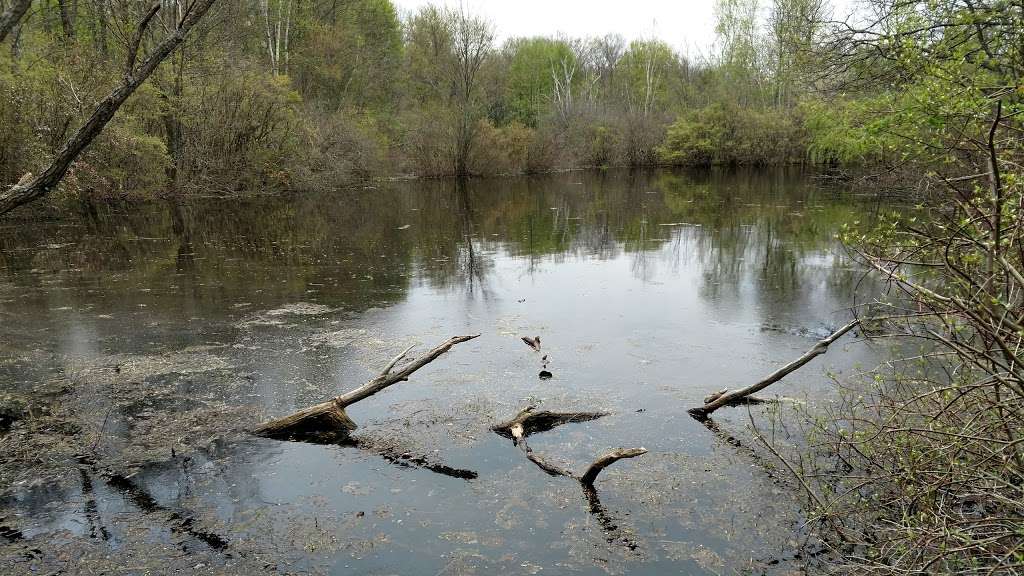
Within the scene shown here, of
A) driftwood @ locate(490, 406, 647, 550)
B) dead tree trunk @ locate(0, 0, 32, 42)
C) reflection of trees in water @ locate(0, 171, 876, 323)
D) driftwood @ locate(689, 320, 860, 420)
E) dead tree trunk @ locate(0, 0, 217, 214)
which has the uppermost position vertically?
dead tree trunk @ locate(0, 0, 32, 42)

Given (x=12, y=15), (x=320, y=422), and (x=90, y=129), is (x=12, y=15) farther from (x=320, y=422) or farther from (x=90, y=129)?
(x=320, y=422)

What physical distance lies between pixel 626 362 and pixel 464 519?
3.16 meters

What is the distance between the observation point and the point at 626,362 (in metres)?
6.80

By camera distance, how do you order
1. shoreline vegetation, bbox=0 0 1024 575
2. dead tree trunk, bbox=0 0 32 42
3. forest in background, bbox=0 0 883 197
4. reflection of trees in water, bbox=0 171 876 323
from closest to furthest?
shoreline vegetation, bbox=0 0 1024 575
dead tree trunk, bbox=0 0 32 42
reflection of trees in water, bbox=0 171 876 323
forest in background, bbox=0 0 883 197

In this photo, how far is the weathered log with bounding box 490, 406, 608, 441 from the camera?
17.2 ft

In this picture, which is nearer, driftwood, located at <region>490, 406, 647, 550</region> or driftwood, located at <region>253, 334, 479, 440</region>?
driftwood, located at <region>490, 406, 647, 550</region>

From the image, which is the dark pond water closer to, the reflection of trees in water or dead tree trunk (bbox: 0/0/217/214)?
the reflection of trees in water

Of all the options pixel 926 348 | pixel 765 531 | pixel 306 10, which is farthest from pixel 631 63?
pixel 765 531

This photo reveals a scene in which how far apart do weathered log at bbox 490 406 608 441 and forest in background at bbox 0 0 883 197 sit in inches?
274

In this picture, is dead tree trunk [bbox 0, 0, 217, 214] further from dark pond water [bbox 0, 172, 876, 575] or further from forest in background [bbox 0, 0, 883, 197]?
forest in background [bbox 0, 0, 883, 197]

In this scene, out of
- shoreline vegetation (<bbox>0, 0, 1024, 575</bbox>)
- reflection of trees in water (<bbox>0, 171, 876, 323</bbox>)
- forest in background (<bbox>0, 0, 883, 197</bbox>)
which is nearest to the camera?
shoreline vegetation (<bbox>0, 0, 1024, 575</bbox>)

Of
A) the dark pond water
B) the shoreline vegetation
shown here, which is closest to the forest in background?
the shoreline vegetation

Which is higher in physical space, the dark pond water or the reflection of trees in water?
the reflection of trees in water

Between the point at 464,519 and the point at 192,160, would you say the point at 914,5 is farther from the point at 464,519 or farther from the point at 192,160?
the point at 192,160
